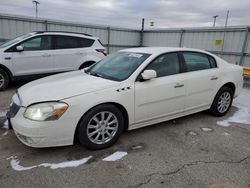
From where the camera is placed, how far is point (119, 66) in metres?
3.70

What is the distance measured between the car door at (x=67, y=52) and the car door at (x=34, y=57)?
8.5 inches

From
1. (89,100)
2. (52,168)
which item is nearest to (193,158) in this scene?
(89,100)

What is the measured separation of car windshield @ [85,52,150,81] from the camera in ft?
11.2

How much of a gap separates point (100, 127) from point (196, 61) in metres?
2.32

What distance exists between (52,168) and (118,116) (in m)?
1.12

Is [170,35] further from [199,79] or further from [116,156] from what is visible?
[116,156]

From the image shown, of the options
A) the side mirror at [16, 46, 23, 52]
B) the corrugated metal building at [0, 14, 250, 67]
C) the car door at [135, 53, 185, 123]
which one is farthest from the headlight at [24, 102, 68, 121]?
the corrugated metal building at [0, 14, 250, 67]

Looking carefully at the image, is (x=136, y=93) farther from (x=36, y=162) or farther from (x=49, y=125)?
(x=36, y=162)

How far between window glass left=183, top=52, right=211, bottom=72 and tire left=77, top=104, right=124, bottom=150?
1.71 m

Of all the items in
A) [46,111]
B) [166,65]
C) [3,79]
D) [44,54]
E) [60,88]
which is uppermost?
[166,65]

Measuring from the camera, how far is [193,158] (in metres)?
2.99

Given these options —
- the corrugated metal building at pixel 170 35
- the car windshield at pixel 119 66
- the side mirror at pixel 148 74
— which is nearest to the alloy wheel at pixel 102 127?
the car windshield at pixel 119 66

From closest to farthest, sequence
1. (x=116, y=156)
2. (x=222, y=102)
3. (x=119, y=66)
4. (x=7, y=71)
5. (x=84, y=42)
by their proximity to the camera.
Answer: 1. (x=116, y=156)
2. (x=119, y=66)
3. (x=222, y=102)
4. (x=7, y=71)
5. (x=84, y=42)

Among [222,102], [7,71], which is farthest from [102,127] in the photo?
[7,71]
